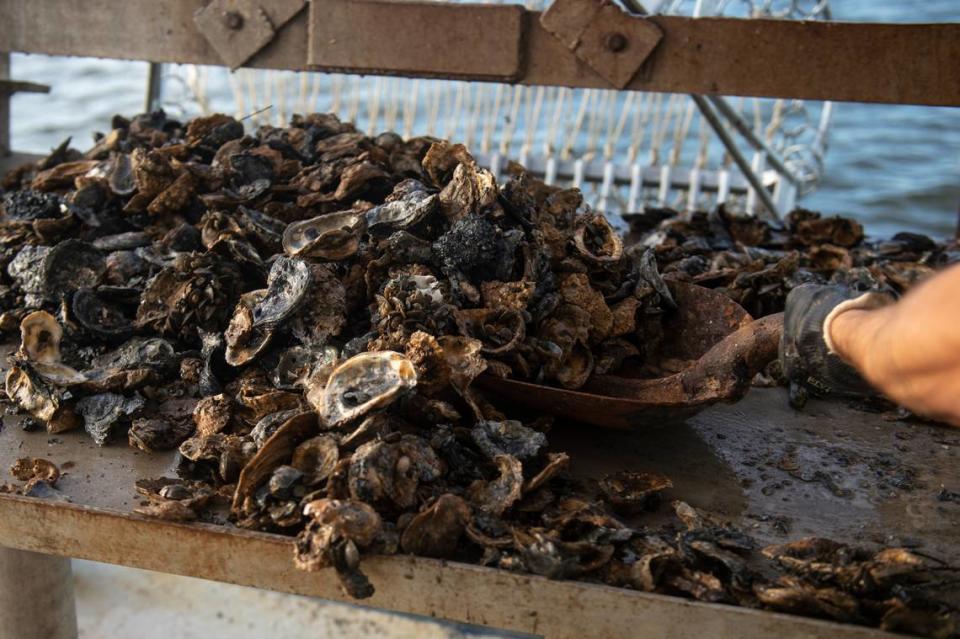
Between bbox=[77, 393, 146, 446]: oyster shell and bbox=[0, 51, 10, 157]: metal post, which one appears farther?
bbox=[0, 51, 10, 157]: metal post

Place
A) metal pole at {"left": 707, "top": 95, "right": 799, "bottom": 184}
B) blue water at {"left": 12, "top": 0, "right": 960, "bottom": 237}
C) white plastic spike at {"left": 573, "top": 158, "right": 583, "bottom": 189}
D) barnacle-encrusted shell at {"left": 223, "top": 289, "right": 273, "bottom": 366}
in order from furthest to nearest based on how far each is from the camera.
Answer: blue water at {"left": 12, "top": 0, "right": 960, "bottom": 237}, white plastic spike at {"left": 573, "top": 158, "right": 583, "bottom": 189}, metal pole at {"left": 707, "top": 95, "right": 799, "bottom": 184}, barnacle-encrusted shell at {"left": 223, "top": 289, "right": 273, "bottom": 366}

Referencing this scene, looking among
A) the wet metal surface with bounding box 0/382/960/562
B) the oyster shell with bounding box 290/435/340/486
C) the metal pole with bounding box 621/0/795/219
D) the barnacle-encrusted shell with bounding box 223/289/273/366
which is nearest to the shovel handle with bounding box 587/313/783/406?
the wet metal surface with bounding box 0/382/960/562

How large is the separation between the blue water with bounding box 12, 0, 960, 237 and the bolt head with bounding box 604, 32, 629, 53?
554 centimetres

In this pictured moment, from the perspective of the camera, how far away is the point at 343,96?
9516mm

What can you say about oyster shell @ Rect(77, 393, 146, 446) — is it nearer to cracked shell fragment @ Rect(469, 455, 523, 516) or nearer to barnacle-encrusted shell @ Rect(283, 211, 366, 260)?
barnacle-encrusted shell @ Rect(283, 211, 366, 260)

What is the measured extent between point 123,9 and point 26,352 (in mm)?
1516

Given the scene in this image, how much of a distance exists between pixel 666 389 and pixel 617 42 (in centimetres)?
122

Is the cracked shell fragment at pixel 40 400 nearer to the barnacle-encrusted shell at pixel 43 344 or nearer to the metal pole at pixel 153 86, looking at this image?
the barnacle-encrusted shell at pixel 43 344

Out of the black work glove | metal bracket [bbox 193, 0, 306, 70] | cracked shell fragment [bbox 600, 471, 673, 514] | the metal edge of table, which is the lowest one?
the metal edge of table

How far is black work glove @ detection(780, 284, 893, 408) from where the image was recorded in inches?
61.1

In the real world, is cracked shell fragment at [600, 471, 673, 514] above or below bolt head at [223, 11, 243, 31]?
Result: below

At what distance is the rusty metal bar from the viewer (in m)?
2.51

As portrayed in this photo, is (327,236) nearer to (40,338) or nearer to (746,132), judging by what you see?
(40,338)

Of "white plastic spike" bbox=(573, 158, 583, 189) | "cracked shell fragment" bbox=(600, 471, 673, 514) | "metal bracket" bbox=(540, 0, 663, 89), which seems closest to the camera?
"cracked shell fragment" bbox=(600, 471, 673, 514)
